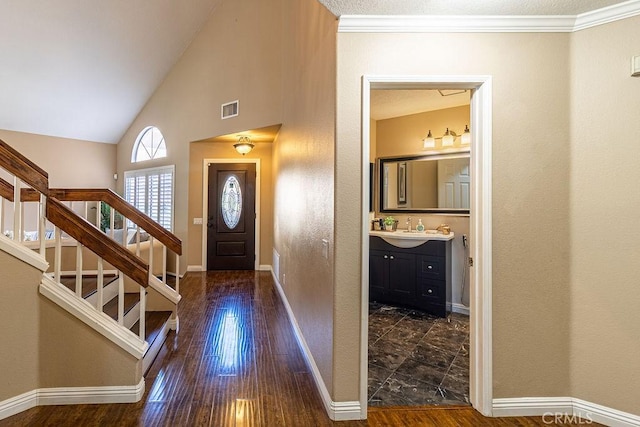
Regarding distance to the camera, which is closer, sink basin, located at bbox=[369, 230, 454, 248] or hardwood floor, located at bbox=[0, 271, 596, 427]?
hardwood floor, located at bbox=[0, 271, 596, 427]

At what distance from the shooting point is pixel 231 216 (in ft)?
21.0

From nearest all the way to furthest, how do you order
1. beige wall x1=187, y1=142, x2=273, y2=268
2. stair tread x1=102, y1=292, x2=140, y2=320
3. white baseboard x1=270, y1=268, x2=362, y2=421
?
white baseboard x1=270, y1=268, x2=362, y2=421
stair tread x1=102, y1=292, x2=140, y2=320
beige wall x1=187, y1=142, x2=273, y2=268

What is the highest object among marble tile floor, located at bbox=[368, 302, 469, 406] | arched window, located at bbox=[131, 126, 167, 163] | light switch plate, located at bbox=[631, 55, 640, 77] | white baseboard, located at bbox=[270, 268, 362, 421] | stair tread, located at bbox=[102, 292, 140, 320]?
arched window, located at bbox=[131, 126, 167, 163]

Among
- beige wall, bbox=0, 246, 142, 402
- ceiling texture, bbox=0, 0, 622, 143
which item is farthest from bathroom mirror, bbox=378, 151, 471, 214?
ceiling texture, bbox=0, 0, 622, 143

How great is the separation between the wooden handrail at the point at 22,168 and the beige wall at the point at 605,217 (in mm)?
3351

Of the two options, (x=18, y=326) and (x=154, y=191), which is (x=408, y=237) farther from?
(x=154, y=191)

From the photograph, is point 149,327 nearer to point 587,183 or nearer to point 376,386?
point 376,386

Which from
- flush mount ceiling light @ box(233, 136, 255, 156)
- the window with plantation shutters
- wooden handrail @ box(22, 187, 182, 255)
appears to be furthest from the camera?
the window with plantation shutters

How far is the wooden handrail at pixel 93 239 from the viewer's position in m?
2.11

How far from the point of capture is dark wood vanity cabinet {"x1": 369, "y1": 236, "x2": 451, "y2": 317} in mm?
3809

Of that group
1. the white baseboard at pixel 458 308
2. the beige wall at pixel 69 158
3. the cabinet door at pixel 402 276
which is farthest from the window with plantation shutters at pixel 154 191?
the white baseboard at pixel 458 308

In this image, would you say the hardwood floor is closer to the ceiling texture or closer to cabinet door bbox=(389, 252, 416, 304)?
cabinet door bbox=(389, 252, 416, 304)

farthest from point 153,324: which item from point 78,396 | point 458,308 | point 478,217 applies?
point 458,308

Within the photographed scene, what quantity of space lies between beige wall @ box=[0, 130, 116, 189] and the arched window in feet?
2.72
